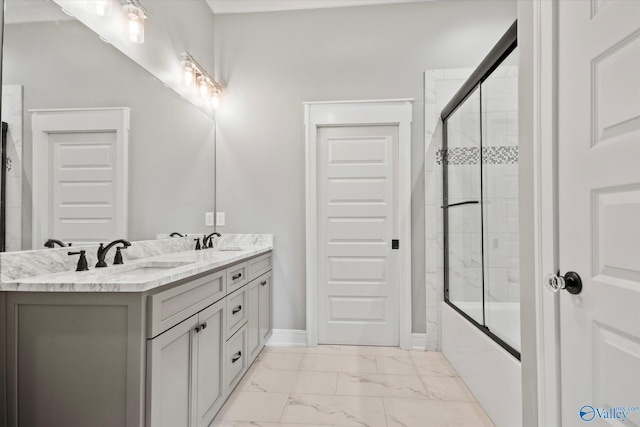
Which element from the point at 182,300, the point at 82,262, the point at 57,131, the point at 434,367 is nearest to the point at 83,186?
the point at 57,131

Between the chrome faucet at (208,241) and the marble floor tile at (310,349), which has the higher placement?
the chrome faucet at (208,241)

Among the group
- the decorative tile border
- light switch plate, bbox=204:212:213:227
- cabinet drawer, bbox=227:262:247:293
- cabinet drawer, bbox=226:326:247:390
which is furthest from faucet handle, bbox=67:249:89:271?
the decorative tile border

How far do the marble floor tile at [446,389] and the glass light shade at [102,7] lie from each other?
3005 mm

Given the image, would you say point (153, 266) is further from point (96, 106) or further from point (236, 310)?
point (96, 106)

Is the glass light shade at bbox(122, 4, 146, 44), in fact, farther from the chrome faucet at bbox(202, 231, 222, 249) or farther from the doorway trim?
the doorway trim

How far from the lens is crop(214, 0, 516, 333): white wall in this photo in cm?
298

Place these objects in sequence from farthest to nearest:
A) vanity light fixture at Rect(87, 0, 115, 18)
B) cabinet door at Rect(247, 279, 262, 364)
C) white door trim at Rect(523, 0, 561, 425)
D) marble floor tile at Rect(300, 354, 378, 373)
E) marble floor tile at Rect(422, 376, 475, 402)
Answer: marble floor tile at Rect(300, 354, 378, 373)
cabinet door at Rect(247, 279, 262, 364)
marble floor tile at Rect(422, 376, 475, 402)
vanity light fixture at Rect(87, 0, 115, 18)
white door trim at Rect(523, 0, 561, 425)

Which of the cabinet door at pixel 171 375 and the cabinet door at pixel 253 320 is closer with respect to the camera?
the cabinet door at pixel 171 375

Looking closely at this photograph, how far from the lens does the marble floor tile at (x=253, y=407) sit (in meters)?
1.92

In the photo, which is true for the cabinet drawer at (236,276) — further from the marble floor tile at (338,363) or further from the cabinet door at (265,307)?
the marble floor tile at (338,363)

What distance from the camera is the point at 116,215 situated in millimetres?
1849

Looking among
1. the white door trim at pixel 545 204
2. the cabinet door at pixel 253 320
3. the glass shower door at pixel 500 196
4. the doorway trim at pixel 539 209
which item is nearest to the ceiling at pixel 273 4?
the glass shower door at pixel 500 196

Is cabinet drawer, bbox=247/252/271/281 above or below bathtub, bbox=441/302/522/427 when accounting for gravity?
above

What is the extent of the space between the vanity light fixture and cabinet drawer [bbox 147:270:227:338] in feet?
5.02
